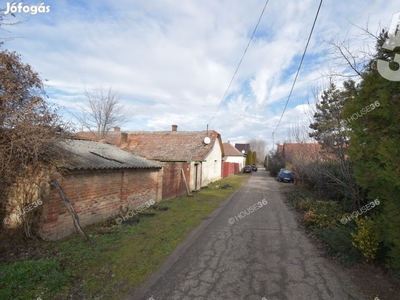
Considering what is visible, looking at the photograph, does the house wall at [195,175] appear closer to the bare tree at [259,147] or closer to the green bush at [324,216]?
the green bush at [324,216]

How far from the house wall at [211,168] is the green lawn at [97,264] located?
12079 mm

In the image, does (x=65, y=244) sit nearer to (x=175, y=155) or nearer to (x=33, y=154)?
(x=33, y=154)

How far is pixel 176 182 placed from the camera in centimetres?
1336

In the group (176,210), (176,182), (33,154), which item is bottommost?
(176,210)

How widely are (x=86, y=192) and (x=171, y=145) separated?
48.2 ft

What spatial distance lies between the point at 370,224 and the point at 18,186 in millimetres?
7986

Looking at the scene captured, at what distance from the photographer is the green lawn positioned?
3.58 metres

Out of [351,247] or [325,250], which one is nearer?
→ [351,247]

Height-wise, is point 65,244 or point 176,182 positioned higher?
point 176,182

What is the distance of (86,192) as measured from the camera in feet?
21.9

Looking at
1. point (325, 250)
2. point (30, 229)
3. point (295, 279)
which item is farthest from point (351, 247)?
point (30, 229)

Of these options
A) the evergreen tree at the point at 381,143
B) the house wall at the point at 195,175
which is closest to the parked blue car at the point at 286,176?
the house wall at the point at 195,175

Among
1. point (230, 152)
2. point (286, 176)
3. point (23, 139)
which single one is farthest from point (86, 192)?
point (230, 152)

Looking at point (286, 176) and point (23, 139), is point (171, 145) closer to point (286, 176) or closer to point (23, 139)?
point (286, 176)
